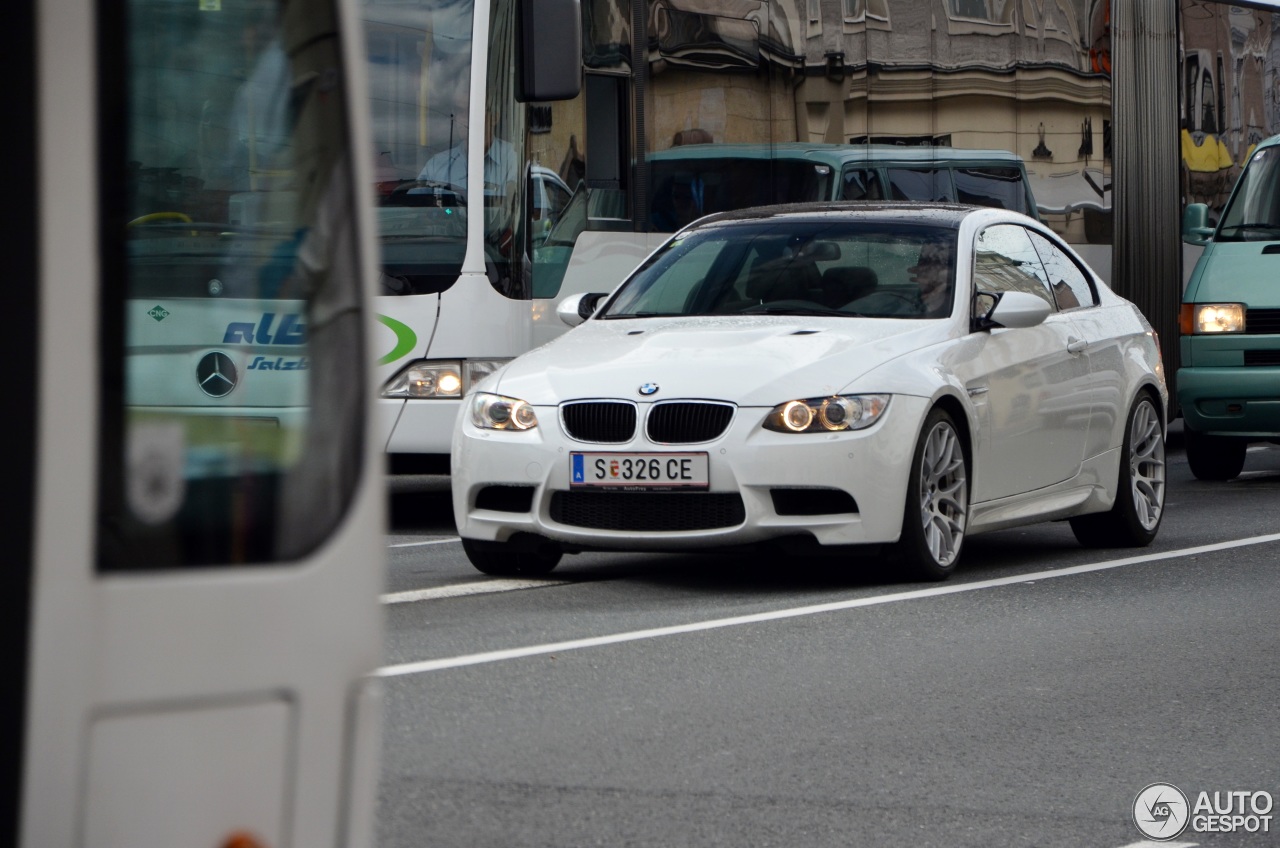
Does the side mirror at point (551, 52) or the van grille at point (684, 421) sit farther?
the side mirror at point (551, 52)

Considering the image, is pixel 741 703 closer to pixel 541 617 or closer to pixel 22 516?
pixel 541 617

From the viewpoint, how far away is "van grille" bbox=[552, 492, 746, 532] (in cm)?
842

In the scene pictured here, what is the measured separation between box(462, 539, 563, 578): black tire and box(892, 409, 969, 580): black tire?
4.65 feet

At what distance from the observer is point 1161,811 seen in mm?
5168

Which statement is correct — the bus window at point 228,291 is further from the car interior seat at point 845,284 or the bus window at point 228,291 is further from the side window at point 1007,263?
the side window at point 1007,263

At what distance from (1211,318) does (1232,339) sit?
8.8 inches

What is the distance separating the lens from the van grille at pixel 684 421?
843 cm

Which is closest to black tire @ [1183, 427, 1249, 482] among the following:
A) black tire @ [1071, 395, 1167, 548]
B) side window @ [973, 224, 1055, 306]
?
black tire @ [1071, 395, 1167, 548]

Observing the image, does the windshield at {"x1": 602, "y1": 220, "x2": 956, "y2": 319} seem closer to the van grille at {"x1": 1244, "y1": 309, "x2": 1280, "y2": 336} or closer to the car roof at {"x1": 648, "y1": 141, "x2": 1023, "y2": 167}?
the car roof at {"x1": 648, "y1": 141, "x2": 1023, "y2": 167}

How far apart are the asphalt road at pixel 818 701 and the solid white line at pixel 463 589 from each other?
2cm

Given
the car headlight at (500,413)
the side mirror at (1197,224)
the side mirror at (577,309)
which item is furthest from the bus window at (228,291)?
the side mirror at (1197,224)

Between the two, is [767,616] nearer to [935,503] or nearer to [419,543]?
[935,503]

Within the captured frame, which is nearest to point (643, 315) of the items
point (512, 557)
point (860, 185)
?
point (512, 557)

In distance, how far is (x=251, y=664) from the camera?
8.55 ft
